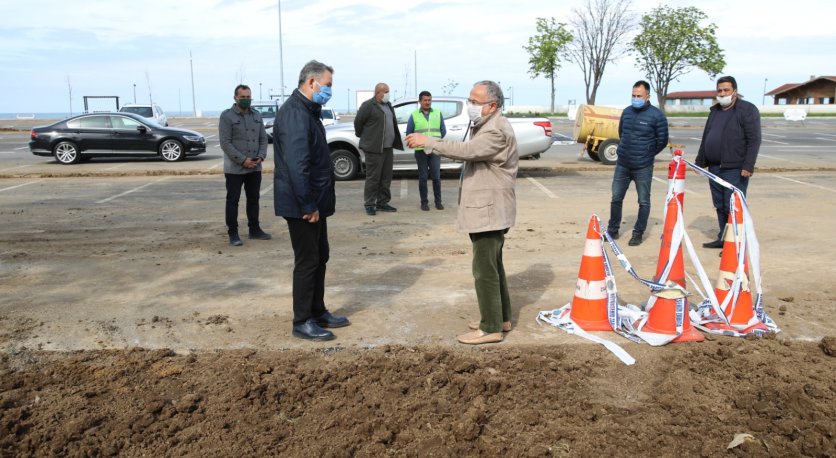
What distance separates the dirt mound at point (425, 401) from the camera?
11.4 ft

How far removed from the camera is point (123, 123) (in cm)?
1867

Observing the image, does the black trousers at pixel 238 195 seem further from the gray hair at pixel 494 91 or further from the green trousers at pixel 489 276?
the gray hair at pixel 494 91

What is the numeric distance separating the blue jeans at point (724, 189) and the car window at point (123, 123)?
15466mm

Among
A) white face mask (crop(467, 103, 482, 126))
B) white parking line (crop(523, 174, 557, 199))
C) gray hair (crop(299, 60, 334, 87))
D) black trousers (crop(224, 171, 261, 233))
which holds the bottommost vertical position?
white parking line (crop(523, 174, 557, 199))

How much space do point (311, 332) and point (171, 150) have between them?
15276mm

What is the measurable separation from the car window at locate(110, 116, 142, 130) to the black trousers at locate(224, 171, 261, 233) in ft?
38.9

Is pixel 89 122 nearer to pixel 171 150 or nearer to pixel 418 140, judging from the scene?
A: pixel 171 150

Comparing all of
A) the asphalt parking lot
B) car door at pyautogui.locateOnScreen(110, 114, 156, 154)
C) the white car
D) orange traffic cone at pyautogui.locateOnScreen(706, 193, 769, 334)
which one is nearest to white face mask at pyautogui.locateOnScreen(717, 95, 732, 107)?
the asphalt parking lot

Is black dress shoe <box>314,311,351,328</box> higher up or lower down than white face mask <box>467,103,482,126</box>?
lower down

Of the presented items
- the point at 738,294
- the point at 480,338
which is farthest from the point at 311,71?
the point at 738,294

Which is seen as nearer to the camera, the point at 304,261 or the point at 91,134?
the point at 304,261

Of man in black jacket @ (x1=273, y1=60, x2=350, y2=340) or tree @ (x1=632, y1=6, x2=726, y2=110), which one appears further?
tree @ (x1=632, y1=6, x2=726, y2=110)

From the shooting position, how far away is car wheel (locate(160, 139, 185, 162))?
Result: 1875 centimetres

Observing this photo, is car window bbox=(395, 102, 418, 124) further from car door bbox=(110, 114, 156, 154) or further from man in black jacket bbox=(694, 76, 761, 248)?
car door bbox=(110, 114, 156, 154)
